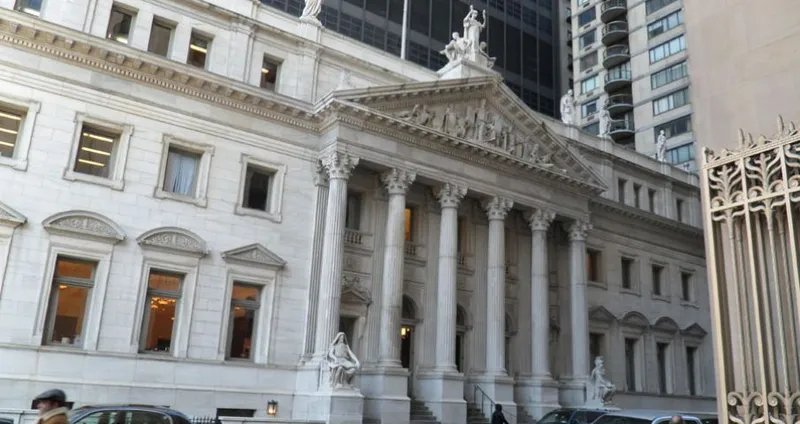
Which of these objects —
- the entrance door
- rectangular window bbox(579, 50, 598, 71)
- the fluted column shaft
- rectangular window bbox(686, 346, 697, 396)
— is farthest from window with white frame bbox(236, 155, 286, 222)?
rectangular window bbox(579, 50, 598, 71)

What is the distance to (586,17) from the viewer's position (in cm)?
6738

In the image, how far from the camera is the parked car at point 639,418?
15860 millimetres

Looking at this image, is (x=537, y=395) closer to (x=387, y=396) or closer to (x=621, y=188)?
(x=387, y=396)

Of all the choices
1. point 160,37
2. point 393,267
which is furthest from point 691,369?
point 160,37

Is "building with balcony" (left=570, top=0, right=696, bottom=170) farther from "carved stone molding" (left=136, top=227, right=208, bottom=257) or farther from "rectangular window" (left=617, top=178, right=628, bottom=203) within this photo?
"carved stone molding" (left=136, top=227, right=208, bottom=257)

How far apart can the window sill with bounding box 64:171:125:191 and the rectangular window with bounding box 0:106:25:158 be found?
1.85 meters

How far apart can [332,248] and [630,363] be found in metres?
20.8

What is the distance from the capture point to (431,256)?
97.2 feet

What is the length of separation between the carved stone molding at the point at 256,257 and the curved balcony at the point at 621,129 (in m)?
42.4

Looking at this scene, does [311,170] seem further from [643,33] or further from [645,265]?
[643,33]

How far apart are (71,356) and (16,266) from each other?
3.24m

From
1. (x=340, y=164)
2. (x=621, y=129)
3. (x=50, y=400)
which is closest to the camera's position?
(x=50, y=400)

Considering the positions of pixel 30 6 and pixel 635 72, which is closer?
pixel 30 6

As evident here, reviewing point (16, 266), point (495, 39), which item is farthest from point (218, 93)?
point (495, 39)
